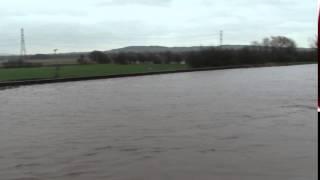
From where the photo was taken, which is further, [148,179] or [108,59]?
[108,59]

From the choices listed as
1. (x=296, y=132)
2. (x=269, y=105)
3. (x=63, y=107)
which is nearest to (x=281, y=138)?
(x=296, y=132)

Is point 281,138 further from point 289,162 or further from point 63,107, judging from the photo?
point 63,107

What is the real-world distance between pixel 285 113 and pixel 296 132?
5.66 metres

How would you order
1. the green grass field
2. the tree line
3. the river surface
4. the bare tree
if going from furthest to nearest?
the bare tree, the tree line, the green grass field, the river surface

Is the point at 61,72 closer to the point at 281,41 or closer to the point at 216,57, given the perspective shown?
the point at 216,57

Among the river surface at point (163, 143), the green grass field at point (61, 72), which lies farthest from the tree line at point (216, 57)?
the river surface at point (163, 143)

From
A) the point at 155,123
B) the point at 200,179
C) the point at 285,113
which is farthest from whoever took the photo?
the point at 285,113

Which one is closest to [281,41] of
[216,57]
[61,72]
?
[216,57]

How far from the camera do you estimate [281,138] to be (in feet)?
47.8

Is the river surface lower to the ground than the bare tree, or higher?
lower

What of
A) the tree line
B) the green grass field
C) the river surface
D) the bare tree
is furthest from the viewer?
the bare tree

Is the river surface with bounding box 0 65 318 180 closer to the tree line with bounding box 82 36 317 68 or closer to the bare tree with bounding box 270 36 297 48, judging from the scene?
the tree line with bounding box 82 36 317 68

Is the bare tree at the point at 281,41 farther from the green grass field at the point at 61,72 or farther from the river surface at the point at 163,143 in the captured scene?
the river surface at the point at 163,143

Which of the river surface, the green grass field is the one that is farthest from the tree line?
the river surface
